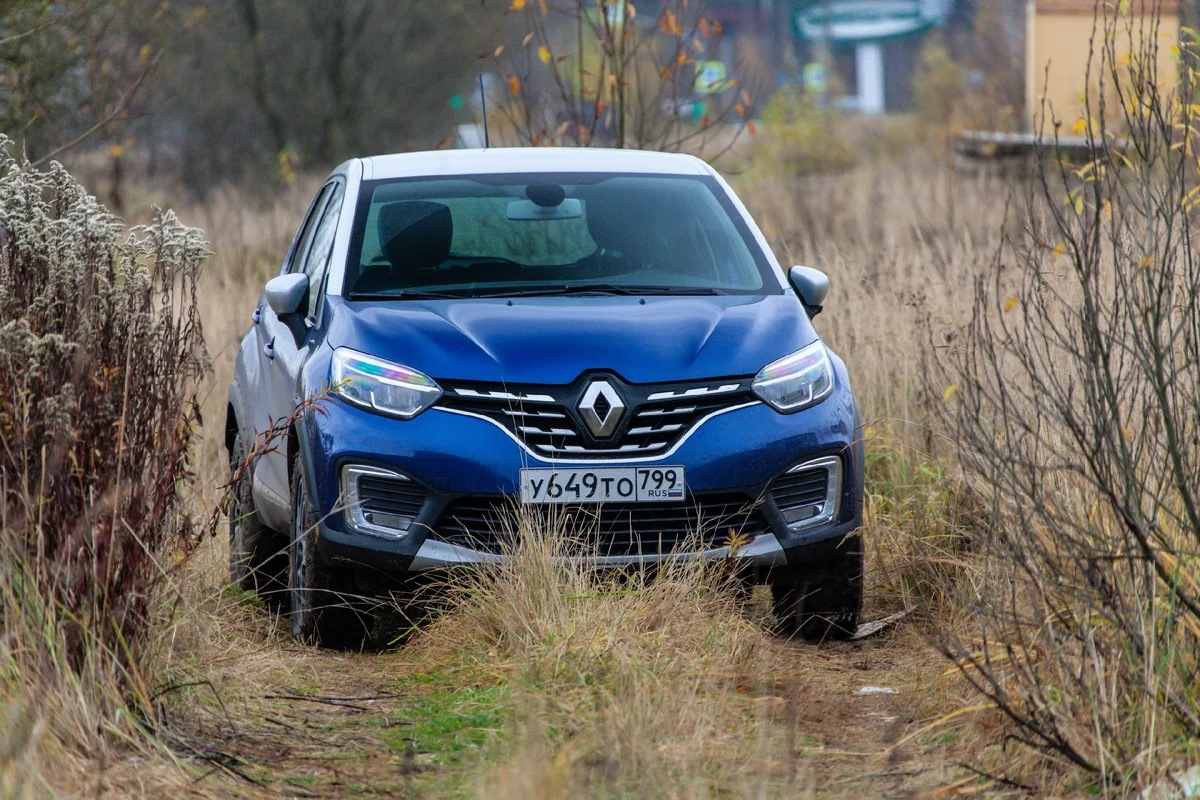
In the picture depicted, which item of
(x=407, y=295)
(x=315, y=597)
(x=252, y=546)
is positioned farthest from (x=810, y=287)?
(x=252, y=546)

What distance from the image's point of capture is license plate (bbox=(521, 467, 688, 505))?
4887 millimetres

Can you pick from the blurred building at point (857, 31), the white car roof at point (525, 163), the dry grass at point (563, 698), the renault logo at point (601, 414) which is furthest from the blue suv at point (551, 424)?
the blurred building at point (857, 31)

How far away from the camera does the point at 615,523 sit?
195 inches

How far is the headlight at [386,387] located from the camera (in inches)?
196

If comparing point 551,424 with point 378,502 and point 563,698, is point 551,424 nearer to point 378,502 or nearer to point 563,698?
point 378,502

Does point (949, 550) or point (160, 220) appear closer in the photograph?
point (160, 220)

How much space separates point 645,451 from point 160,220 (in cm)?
155

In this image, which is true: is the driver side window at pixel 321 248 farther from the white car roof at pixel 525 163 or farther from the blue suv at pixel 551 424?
the white car roof at pixel 525 163

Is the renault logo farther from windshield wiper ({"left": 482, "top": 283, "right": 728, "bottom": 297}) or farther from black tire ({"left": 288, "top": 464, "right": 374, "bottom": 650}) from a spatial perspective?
black tire ({"left": 288, "top": 464, "right": 374, "bottom": 650})

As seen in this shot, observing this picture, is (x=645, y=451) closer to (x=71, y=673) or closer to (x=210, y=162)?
(x=71, y=673)

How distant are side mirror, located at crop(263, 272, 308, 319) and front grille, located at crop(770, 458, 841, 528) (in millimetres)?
1795

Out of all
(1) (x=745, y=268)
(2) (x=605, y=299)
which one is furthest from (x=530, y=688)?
(1) (x=745, y=268)

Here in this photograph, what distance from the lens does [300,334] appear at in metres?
5.78

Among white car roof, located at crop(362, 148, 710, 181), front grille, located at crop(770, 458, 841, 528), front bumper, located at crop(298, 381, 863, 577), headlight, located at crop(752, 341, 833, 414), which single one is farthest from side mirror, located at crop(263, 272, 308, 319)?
front grille, located at crop(770, 458, 841, 528)
